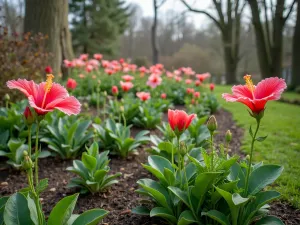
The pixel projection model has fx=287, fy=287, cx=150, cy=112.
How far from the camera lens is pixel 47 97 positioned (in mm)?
1372

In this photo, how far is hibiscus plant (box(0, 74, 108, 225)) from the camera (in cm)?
131

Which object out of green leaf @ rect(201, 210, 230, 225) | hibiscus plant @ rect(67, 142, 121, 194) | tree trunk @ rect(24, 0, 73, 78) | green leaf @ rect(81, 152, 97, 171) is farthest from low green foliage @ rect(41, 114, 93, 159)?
tree trunk @ rect(24, 0, 73, 78)

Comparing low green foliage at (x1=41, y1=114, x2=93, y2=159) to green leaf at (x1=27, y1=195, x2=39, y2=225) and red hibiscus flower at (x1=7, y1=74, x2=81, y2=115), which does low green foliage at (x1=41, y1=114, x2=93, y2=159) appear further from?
red hibiscus flower at (x1=7, y1=74, x2=81, y2=115)

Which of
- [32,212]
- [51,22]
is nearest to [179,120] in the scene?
[32,212]

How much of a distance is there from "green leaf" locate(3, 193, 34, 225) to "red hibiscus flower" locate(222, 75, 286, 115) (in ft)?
3.98

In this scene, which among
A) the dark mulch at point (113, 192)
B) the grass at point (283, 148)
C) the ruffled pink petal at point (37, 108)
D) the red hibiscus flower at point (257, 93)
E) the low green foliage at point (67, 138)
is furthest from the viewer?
the low green foliage at point (67, 138)

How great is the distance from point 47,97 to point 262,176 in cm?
135

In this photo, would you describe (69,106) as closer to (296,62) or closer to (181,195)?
(181,195)

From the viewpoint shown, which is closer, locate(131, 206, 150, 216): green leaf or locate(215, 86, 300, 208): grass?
locate(131, 206, 150, 216): green leaf

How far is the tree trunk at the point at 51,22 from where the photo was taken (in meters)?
6.78

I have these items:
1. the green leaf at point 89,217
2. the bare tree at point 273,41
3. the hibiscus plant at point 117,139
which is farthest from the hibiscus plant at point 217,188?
the bare tree at point 273,41

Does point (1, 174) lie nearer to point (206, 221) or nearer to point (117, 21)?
point (206, 221)

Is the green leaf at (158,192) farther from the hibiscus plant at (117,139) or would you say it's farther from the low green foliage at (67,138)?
the low green foliage at (67,138)

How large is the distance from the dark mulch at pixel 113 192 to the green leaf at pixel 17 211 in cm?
68
